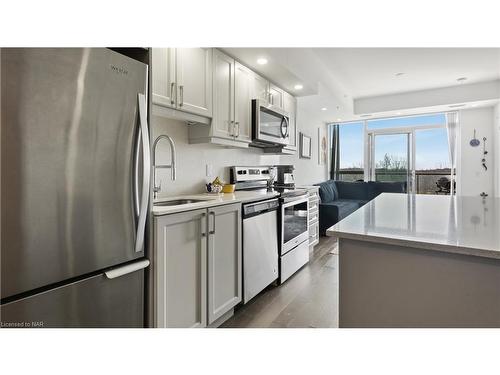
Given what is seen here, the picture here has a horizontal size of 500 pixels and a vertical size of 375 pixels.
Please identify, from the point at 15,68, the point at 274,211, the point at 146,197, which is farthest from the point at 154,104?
the point at 274,211

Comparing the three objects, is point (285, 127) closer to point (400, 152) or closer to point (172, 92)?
point (172, 92)

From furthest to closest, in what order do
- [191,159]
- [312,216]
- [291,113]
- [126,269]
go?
1. [312,216]
2. [291,113]
3. [191,159]
4. [126,269]

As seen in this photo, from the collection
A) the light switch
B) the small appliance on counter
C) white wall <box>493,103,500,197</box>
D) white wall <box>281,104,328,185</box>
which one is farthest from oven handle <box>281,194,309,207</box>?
white wall <box>493,103,500,197</box>

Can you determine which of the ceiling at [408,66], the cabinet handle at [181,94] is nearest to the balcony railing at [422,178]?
the ceiling at [408,66]

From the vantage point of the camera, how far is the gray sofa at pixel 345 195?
15.6 feet

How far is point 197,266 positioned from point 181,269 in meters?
0.14

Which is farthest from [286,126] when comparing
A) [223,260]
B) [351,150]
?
[351,150]

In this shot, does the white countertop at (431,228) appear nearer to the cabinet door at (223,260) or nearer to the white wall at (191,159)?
the cabinet door at (223,260)

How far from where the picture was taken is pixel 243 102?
265 cm

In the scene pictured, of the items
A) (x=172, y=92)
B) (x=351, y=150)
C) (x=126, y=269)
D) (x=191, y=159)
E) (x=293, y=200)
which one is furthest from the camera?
(x=351, y=150)

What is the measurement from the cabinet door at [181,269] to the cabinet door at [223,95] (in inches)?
37.2

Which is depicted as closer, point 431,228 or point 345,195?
point 431,228

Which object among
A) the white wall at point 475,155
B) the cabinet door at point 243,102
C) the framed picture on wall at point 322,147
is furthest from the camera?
the framed picture on wall at point 322,147

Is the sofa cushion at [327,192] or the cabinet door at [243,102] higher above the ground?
the cabinet door at [243,102]
